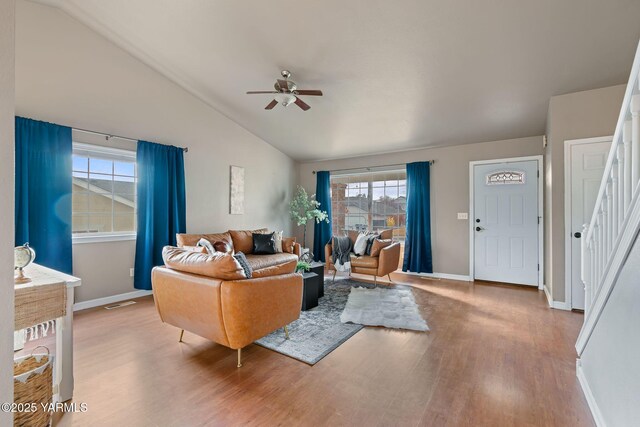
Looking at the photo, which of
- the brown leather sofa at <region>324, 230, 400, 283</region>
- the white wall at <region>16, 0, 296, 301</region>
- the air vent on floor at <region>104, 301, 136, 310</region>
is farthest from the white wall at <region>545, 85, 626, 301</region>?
the air vent on floor at <region>104, 301, 136, 310</region>

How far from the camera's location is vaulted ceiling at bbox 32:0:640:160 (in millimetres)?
2645

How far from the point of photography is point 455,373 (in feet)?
7.06

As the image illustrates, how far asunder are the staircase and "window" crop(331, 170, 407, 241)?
397 cm

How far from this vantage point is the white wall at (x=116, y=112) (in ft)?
10.6

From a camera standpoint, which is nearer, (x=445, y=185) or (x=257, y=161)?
(x=445, y=185)

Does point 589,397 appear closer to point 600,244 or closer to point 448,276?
point 600,244

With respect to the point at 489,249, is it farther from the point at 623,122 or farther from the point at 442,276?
the point at 623,122

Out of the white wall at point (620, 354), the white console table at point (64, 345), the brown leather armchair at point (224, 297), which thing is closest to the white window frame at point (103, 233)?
the brown leather armchair at point (224, 297)

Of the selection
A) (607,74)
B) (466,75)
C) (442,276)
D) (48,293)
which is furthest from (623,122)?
(442,276)

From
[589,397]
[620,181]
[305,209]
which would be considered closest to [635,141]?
[620,181]

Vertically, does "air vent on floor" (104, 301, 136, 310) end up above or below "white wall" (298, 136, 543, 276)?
below

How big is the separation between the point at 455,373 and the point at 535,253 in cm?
346

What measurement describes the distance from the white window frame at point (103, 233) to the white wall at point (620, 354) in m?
4.94

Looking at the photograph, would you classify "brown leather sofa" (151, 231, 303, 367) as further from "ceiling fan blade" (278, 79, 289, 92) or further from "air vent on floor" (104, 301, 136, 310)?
"ceiling fan blade" (278, 79, 289, 92)
